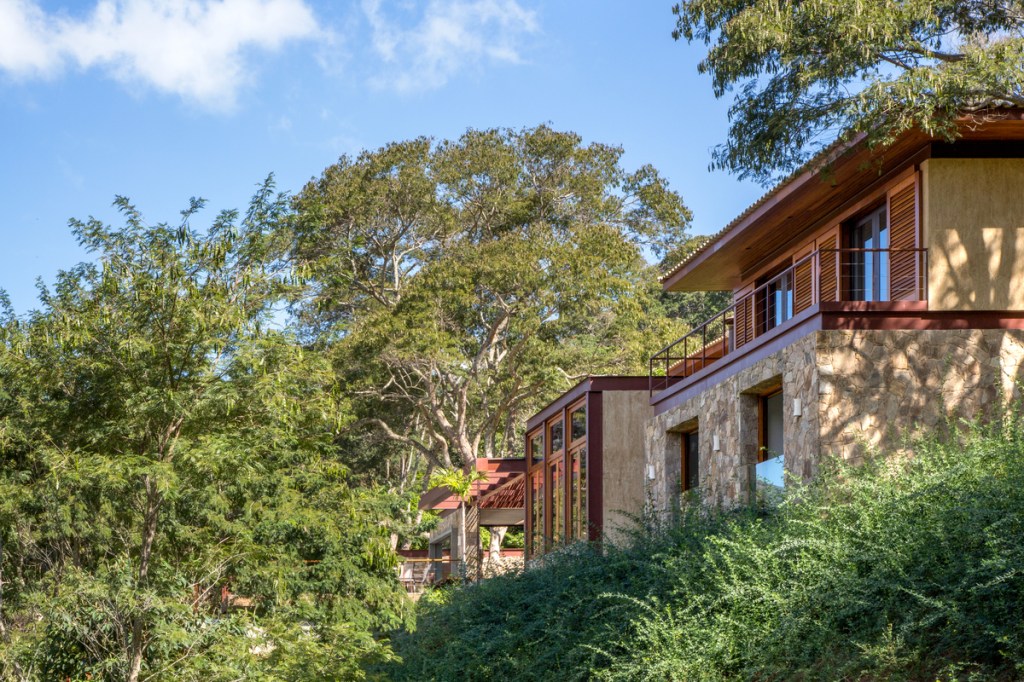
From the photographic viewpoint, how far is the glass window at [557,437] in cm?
2720

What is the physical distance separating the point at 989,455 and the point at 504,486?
21944 mm

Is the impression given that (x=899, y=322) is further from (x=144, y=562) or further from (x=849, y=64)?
(x=144, y=562)

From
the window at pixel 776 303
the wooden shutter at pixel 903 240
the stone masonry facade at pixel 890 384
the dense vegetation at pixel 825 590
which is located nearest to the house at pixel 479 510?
the window at pixel 776 303

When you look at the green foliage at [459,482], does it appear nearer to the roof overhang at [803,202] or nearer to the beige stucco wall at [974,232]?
the roof overhang at [803,202]

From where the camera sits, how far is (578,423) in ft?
84.0

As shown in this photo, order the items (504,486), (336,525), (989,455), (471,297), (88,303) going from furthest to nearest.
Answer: (471,297), (504,486), (336,525), (88,303), (989,455)

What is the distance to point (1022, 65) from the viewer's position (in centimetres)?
1409

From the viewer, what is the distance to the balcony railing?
16844 mm

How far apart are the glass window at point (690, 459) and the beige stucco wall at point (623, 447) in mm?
2052

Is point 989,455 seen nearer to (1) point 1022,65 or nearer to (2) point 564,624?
(1) point 1022,65

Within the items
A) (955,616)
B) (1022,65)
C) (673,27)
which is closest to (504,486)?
(673,27)

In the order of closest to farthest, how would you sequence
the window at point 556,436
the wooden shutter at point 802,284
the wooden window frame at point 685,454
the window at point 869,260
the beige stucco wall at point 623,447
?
1. the window at point 869,260
2. the wooden shutter at point 802,284
3. the wooden window frame at point 685,454
4. the beige stucco wall at point 623,447
5. the window at point 556,436

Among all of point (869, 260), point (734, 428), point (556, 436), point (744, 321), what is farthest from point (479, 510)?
point (869, 260)

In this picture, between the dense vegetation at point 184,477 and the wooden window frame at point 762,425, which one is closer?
the dense vegetation at point 184,477
